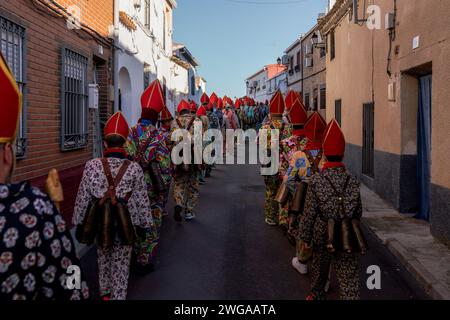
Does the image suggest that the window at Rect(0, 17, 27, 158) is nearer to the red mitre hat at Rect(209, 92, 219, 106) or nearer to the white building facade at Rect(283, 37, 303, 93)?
the red mitre hat at Rect(209, 92, 219, 106)

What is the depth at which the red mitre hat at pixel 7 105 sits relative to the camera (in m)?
1.90

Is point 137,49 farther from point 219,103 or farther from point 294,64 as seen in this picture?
point 294,64

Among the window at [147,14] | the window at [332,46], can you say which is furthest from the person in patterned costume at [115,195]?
the window at [332,46]

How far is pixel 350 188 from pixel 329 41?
14.5 m

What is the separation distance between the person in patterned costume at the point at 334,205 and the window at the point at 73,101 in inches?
194

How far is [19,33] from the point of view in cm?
623

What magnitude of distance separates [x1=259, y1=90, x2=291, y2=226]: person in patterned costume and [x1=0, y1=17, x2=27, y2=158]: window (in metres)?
3.52

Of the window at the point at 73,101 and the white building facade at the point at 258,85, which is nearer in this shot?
the window at the point at 73,101

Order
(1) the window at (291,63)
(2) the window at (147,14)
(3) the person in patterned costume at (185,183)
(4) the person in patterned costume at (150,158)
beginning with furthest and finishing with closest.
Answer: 1. (1) the window at (291,63)
2. (2) the window at (147,14)
3. (3) the person in patterned costume at (185,183)
4. (4) the person in patterned costume at (150,158)

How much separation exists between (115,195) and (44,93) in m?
3.47

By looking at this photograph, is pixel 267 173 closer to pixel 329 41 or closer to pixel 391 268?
pixel 391 268

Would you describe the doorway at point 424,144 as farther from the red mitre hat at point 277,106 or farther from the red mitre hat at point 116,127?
the red mitre hat at point 116,127

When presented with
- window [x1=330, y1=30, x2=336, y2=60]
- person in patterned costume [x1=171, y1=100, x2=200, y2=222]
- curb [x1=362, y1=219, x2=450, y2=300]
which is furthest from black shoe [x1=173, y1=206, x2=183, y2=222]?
window [x1=330, y1=30, x2=336, y2=60]
